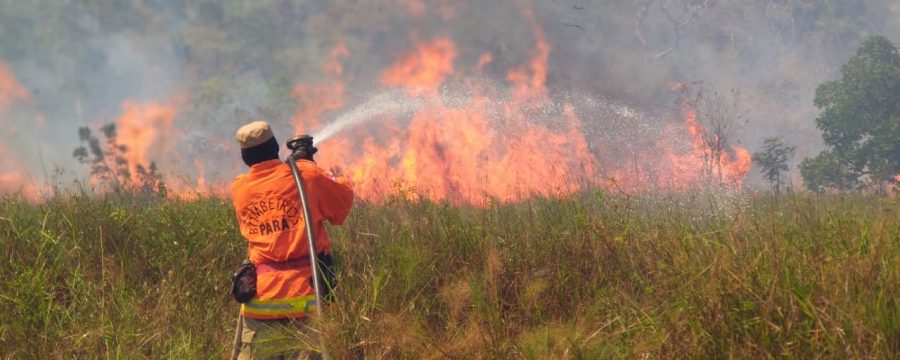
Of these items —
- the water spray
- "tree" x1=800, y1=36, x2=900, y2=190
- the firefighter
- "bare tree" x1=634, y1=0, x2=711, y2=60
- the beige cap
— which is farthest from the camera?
"bare tree" x1=634, y1=0, x2=711, y2=60

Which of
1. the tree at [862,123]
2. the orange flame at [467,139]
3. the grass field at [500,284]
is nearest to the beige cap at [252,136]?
the grass field at [500,284]

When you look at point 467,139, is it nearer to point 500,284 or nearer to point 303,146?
point 500,284

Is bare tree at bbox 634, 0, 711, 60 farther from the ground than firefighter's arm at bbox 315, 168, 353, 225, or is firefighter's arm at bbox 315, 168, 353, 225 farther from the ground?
bare tree at bbox 634, 0, 711, 60

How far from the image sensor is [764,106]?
5109 centimetres

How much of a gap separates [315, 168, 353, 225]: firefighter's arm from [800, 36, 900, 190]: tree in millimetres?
27572

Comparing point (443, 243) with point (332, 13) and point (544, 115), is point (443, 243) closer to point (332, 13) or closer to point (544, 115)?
point (544, 115)

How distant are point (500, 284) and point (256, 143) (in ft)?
5.74

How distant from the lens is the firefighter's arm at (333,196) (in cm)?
324

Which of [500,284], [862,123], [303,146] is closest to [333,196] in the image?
[303,146]

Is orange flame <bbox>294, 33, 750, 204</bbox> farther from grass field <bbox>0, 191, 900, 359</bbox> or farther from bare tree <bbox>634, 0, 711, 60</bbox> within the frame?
bare tree <bbox>634, 0, 711, 60</bbox>

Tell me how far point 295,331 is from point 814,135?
175 feet

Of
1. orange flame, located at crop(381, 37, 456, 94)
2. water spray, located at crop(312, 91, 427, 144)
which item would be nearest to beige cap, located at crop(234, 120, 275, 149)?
water spray, located at crop(312, 91, 427, 144)

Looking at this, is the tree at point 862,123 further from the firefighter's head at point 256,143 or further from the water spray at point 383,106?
the firefighter's head at point 256,143

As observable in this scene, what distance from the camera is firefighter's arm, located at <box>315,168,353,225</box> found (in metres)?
3.24
